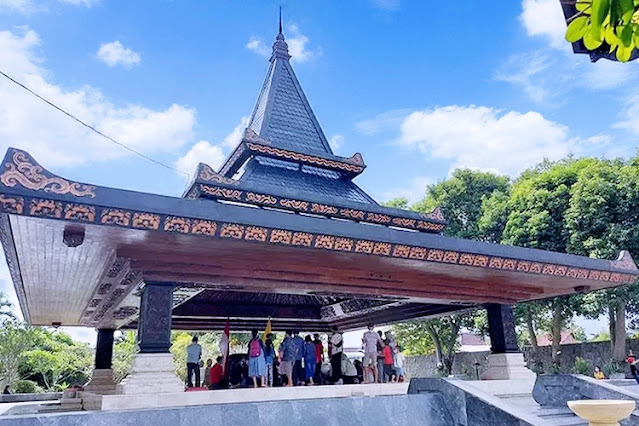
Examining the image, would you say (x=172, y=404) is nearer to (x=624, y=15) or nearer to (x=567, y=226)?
(x=624, y=15)

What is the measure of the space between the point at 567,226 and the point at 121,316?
14917mm

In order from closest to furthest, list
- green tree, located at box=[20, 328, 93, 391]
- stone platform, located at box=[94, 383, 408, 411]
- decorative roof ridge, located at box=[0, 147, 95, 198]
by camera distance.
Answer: decorative roof ridge, located at box=[0, 147, 95, 198] → stone platform, located at box=[94, 383, 408, 411] → green tree, located at box=[20, 328, 93, 391]

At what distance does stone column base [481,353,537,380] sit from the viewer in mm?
10523

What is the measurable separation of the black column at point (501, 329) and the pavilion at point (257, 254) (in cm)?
2

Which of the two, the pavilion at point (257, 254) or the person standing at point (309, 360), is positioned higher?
the pavilion at point (257, 254)

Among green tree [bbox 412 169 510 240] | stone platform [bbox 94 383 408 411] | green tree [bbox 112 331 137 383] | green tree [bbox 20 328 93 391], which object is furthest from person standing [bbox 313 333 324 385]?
green tree [bbox 20 328 93 391]

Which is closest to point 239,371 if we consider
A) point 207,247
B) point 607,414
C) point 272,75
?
point 207,247

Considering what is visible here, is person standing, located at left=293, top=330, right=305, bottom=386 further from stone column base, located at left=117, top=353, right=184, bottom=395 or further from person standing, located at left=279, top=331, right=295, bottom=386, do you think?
stone column base, located at left=117, top=353, right=184, bottom=395

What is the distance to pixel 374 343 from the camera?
10875mm

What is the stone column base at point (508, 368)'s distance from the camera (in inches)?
414

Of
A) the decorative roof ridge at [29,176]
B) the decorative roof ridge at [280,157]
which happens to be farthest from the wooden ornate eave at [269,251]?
the decorative roof ridge at [280,157]

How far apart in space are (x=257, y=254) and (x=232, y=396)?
2.28 m

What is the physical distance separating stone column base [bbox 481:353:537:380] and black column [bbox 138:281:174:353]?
7049 millimetres

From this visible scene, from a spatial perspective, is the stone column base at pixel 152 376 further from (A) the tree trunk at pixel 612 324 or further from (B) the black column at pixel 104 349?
(A) the tree trunk at pixel 612 324
